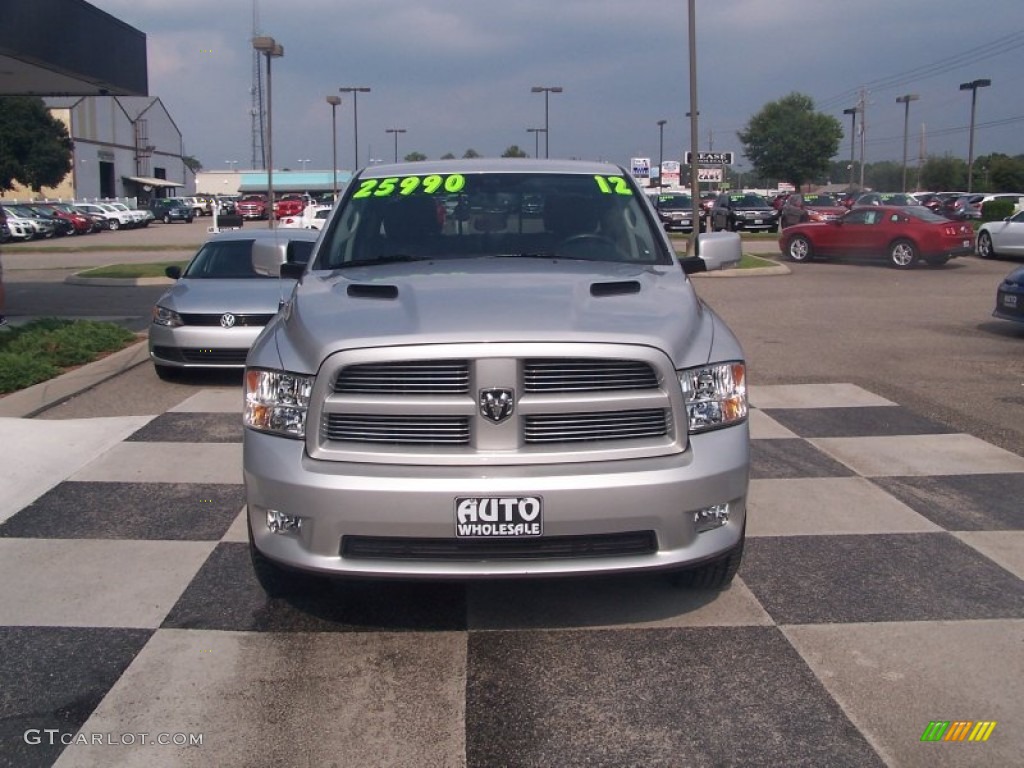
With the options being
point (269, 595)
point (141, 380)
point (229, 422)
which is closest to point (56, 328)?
point (141, 380)

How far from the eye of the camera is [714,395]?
13.8 ft

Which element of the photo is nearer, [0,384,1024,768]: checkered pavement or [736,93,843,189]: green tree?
[0,384,1024,768]: checkered pavement

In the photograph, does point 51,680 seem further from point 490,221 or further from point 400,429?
point 490,221

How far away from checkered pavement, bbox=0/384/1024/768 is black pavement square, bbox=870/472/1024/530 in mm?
28

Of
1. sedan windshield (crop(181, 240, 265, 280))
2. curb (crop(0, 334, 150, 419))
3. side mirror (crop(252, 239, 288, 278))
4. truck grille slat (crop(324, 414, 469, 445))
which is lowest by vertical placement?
curb (crop(0, 334, 150, 419))

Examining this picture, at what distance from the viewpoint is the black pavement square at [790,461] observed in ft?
22.8

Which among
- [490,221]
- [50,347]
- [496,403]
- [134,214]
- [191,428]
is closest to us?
[496,403]

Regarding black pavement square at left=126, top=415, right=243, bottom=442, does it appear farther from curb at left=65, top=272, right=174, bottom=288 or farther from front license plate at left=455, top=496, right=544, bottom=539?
curb at left=65, top=272, right=174, bottom=288

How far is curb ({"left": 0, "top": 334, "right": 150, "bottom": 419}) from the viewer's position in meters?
8.93

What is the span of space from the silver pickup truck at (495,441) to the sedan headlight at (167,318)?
618 cm

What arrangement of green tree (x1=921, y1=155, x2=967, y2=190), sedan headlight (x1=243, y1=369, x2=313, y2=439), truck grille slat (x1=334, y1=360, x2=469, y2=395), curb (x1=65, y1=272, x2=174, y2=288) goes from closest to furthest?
truck grille slat (x1=334, y1=360, x2=469, y2=395), sedan headlight (x1=243, y1=369, x2=313, y2=439), curb (x1=65, y1=272, x2=174, y2=288), green tree (x1=921, y1=155, x2=967, y2=190)

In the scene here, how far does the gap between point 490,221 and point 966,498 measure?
10.8 feet

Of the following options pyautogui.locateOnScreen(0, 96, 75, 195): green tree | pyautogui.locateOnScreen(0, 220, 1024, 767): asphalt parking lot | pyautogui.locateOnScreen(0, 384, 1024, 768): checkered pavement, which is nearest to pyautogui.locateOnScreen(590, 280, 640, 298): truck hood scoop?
pyautogui.locateOnScreen(0, 384, 1024, 768): checkered pavement

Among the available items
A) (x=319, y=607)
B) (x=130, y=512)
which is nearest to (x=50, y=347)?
(x=130, y=512)
